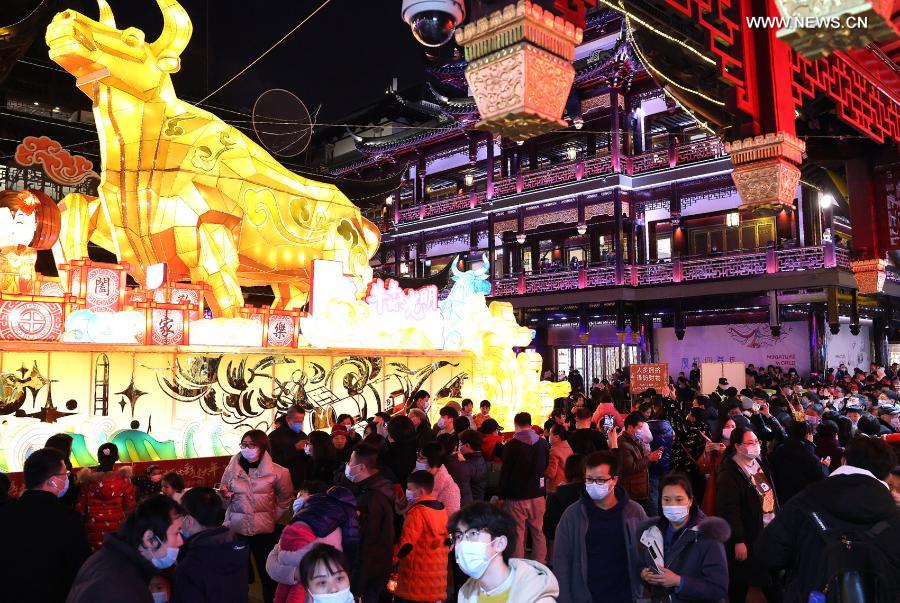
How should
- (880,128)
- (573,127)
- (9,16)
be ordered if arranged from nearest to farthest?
(880,128), (9,16), (573,127)

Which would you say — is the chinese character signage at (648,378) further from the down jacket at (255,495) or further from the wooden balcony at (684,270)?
the wooden balcony at (684,270)

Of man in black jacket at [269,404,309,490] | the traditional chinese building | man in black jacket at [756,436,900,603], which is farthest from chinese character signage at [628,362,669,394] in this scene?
man in black jacket at [756,436,900,603]

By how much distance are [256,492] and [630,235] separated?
18.1 m

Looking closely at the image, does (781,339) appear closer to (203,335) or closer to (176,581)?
(203,335)

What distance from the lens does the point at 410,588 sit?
4211 mm

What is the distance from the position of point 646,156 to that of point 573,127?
2.58 m

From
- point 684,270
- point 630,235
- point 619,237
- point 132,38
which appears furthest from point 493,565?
point 630,235

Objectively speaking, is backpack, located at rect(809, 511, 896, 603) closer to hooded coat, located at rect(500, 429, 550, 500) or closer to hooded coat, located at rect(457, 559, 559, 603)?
hooded coat, located at rect(457, 559, 559, 603)

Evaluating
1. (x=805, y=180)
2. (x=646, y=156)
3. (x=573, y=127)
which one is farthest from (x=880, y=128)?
(x=573, y=127)

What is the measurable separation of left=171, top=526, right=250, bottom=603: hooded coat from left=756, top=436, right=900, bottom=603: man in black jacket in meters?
2.15

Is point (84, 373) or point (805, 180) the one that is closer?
point (84, 373)

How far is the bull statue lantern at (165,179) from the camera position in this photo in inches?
357

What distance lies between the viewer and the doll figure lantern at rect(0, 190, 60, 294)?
8719mm

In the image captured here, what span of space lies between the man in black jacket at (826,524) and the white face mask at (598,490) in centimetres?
75
